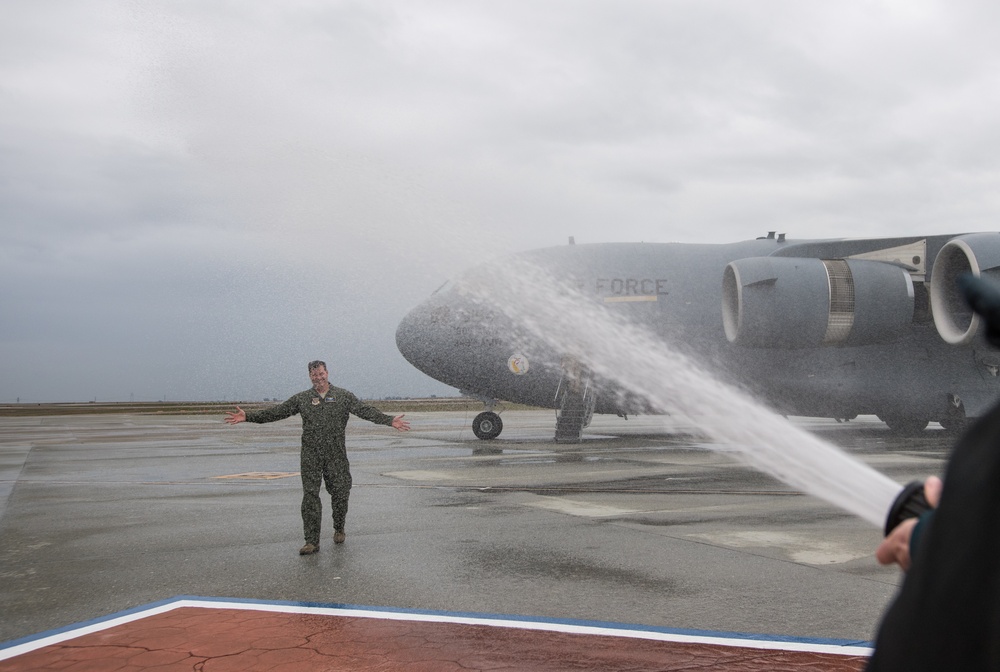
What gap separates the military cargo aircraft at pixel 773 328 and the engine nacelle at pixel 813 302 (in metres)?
0.03

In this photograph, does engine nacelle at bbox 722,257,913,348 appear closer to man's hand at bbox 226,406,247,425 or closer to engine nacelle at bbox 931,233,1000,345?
engine nacelle at bbox 931,233,1000,345

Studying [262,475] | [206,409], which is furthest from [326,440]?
[206,409]

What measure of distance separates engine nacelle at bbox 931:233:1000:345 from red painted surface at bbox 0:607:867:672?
1261cm

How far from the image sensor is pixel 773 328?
55.1 ft

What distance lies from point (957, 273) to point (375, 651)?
14551mm

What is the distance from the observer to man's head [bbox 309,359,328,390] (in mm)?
8383

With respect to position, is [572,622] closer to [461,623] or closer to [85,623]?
[461,623]

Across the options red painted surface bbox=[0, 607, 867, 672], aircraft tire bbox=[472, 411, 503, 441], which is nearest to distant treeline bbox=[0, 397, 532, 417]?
aircraft tire bbox=[472, 411, 503, 441]

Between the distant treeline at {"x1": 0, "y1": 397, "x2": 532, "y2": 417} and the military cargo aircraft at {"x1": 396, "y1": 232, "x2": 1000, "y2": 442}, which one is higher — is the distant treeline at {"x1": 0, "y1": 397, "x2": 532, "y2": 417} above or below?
below

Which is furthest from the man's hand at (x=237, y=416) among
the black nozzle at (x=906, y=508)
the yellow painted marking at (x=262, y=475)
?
the black nozzle at (x=906, y=508)

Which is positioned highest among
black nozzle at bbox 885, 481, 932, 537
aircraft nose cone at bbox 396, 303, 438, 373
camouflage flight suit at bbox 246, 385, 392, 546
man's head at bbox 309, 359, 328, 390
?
aircraft nose cone at bbox 396, 303, 438, 373

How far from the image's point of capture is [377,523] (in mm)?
9328

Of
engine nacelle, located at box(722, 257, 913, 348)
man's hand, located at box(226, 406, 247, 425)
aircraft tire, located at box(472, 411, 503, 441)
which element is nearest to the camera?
man's hand, located at box(226, 406, 247, 425)

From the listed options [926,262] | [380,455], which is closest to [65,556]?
[380,455]
